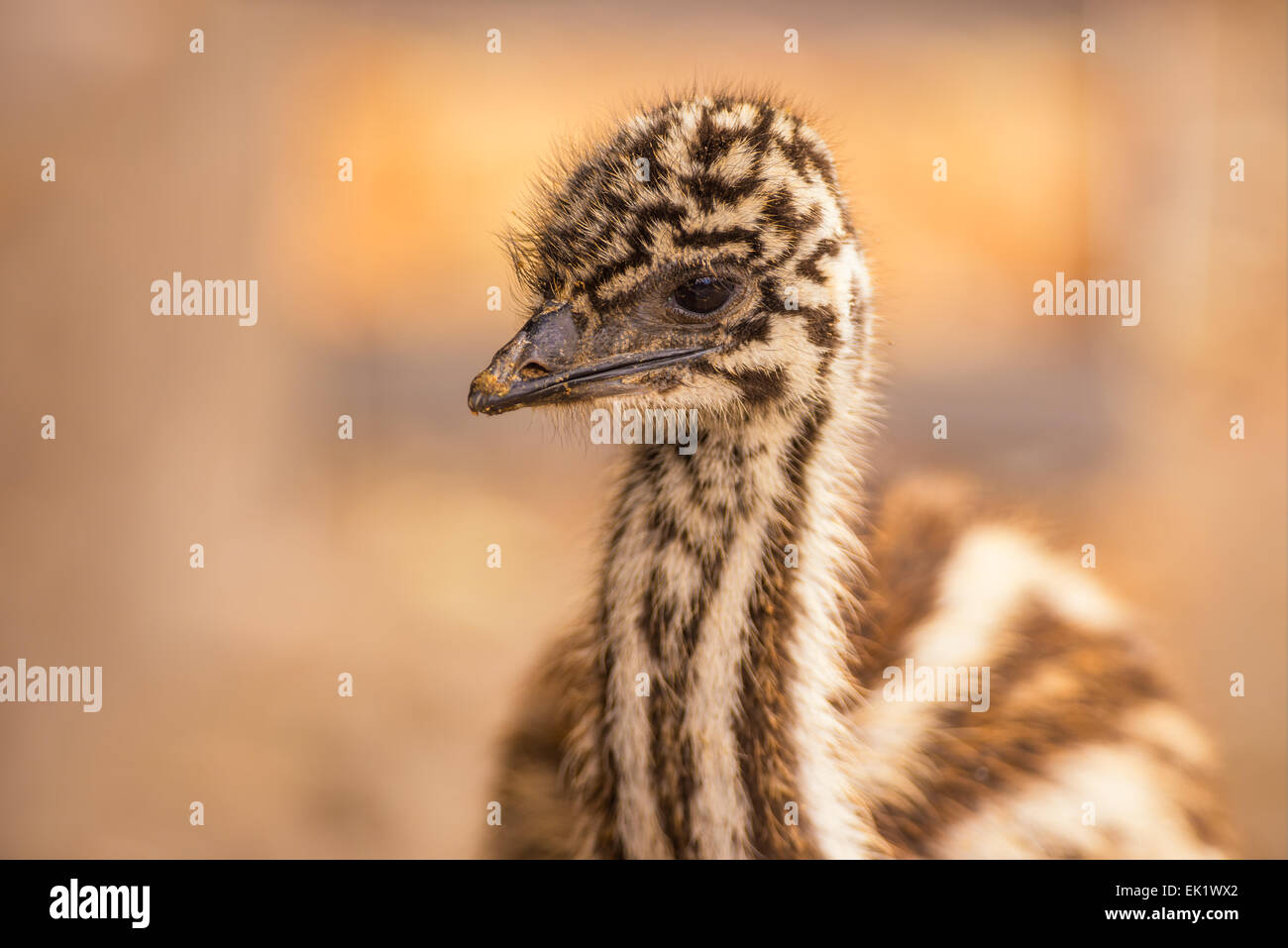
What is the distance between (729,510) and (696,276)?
0.29 m

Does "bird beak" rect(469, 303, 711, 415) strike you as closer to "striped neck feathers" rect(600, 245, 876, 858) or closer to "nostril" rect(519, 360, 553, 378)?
"nostril" rect(519, 360, 553, 378)

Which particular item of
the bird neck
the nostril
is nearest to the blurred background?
the bird neck

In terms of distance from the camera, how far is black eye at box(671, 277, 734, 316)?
1.28 metres

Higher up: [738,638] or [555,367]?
[555,367]

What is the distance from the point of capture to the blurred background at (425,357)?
2049 millimetres

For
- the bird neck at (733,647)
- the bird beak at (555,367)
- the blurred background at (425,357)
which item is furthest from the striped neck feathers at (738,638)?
the blurred background at (425,357)

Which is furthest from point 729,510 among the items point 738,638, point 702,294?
point 702,294

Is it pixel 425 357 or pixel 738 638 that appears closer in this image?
pixel 738 638

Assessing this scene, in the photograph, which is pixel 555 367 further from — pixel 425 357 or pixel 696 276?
pixel 425 357

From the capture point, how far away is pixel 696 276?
127cm
